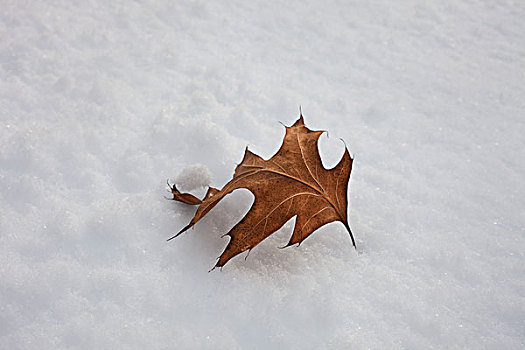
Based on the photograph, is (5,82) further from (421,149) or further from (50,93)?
(421,149)

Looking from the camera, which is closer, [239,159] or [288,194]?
[288,194]

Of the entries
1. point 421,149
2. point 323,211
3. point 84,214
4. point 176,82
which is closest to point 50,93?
point 176,82

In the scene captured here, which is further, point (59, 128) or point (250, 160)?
point (59, 128)

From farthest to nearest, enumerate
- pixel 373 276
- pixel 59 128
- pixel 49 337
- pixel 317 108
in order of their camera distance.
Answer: pixel 317 108 < pixel 59 128 < pixel 373 276 < pixel 49 337
